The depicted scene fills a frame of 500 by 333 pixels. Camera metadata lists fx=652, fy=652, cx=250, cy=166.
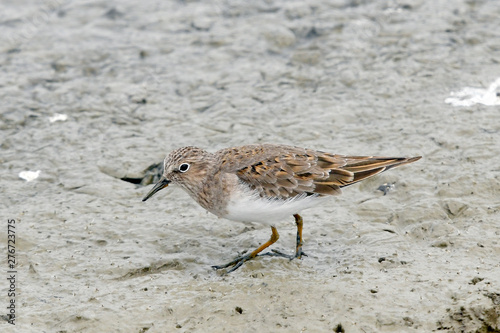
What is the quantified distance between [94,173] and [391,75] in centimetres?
494

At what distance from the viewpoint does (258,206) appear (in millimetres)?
6684

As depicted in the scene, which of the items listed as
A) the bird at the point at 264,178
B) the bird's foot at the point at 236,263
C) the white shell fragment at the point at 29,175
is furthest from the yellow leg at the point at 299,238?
the white shell fragment at the point at 29,175

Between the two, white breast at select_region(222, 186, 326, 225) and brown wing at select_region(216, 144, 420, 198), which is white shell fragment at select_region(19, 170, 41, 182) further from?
white breast at select_region(222, 186, 326, 225)

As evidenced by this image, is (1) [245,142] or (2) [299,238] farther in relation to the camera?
(1) [245,142]

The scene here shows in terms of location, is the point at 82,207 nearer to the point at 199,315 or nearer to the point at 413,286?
the point at 199,315

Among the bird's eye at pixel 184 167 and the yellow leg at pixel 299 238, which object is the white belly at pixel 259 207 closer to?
the yellow leg at pixel 299 238

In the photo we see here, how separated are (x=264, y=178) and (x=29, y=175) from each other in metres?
3.60

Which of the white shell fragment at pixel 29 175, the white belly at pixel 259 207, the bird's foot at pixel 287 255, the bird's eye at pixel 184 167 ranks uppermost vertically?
the bird's eye at pixel 184 167

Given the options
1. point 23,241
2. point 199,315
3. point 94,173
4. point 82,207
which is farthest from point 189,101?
point 199,315

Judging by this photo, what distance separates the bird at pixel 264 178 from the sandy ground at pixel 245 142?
602mm

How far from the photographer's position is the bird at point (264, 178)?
6.74 m

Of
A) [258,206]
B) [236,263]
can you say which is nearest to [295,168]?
[258,206]

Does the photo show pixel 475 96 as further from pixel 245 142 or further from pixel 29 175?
pixel 29 175

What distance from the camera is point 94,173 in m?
8.72
